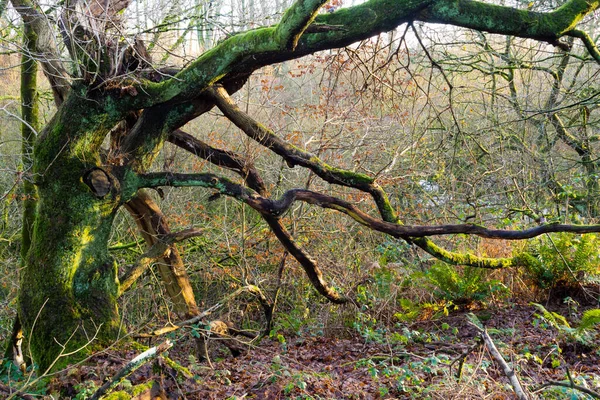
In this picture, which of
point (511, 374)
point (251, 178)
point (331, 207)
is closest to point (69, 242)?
point (251, 178)

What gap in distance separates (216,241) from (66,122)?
13.9 ft

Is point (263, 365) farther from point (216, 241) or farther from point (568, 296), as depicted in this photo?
point (568, 296)

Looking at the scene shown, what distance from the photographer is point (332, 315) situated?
25.8ft

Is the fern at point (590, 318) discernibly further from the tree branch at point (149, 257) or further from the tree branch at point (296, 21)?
the tree branch at point (149, 257)

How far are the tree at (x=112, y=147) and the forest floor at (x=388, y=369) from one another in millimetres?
725

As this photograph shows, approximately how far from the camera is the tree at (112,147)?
4.44 metres

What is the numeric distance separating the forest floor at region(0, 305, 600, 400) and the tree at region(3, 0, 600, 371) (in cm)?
72

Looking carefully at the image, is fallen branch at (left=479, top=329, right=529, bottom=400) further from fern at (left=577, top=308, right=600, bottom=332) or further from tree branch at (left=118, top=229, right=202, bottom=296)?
tree branch at (left=118, top=229, right=202, bottom=296)

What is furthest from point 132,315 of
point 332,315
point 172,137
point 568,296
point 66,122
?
point 568,296

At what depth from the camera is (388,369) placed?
16.3ft

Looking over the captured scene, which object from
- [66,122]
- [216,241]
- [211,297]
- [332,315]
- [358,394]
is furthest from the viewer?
[211,297]

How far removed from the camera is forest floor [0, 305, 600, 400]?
410cm

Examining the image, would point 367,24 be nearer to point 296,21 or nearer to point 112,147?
point 296,21

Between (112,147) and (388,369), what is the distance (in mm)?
3651
